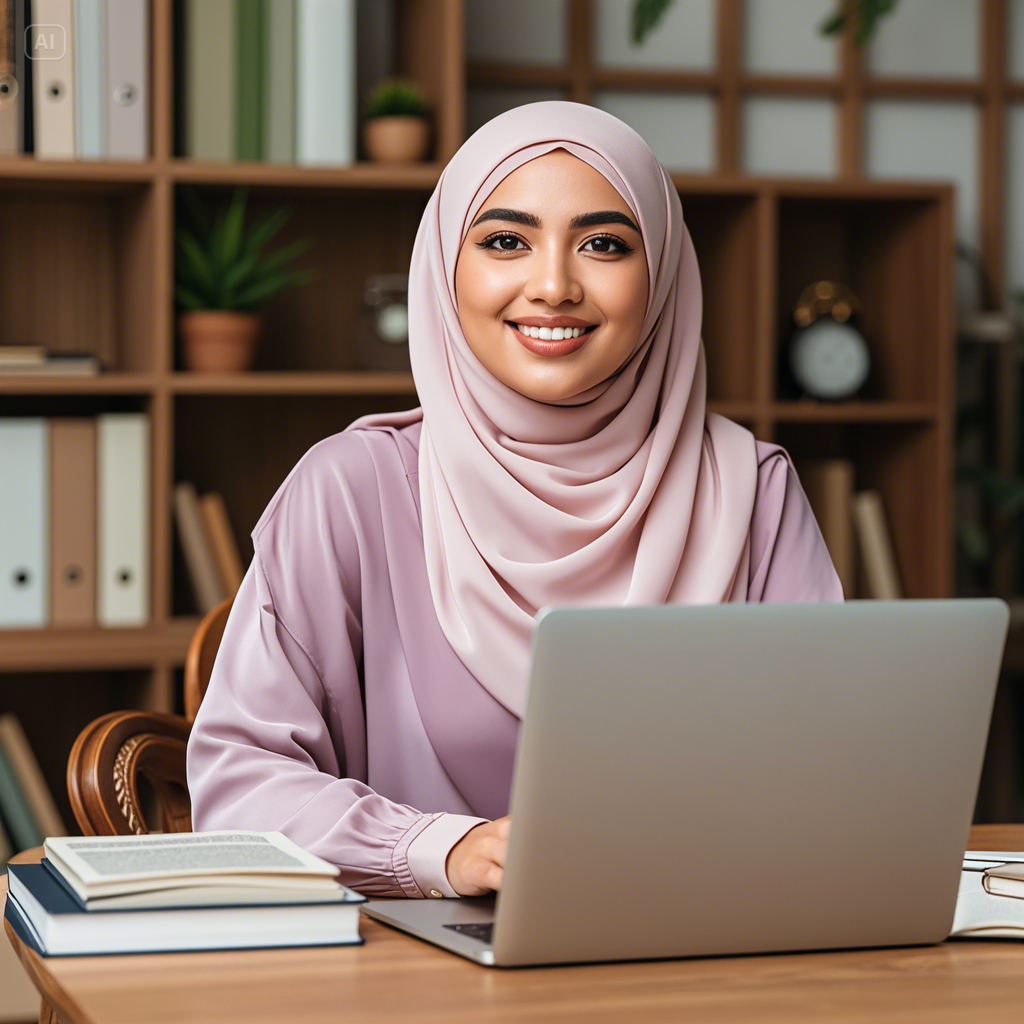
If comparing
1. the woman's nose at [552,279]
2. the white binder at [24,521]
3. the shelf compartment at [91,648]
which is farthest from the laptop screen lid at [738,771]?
the white binder at [24,521]

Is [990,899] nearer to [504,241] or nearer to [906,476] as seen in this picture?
[504,241]

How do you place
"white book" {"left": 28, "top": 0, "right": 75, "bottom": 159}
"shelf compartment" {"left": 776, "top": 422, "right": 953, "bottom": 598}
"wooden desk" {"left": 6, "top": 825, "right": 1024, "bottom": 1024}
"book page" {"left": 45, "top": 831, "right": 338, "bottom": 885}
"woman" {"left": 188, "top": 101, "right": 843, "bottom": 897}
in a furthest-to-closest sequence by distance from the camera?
"shelf compartment" {"left": 776, "top": 422, "right": 953, "bottom": 598}, "white book" {"left": 28, "top": 0, "right": 75, "bottom": 159}, "woman" {"left": 188, "top": 101, "right": 843, "bottom": 897}, "book page" {"left": 45, "top": 831, "right": 338, "bottom": 885}, "wooden desk" {"left": 6, "top": 825, "right": 1024, "bottom": 1024}

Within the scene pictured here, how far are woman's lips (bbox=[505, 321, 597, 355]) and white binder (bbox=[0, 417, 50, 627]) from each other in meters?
1.30

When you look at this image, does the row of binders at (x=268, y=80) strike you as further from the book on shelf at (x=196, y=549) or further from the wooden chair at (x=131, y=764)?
the wooden chair at (x=131, y=764)

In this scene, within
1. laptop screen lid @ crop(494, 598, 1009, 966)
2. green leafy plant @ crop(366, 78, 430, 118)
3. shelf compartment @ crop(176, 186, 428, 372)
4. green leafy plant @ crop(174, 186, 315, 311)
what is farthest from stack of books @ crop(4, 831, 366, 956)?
shelf compartment @ crop(176, 186, 428, 372)

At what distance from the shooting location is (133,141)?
2340 mm

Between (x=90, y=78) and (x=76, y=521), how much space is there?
73 centimetres

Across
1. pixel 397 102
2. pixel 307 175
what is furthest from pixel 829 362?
pixel 307 175

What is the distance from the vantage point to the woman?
4.27 ft

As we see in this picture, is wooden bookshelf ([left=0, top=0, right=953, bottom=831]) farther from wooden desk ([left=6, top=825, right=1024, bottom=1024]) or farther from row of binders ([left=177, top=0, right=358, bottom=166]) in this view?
wooden desk ([left=6, top=825, right=1024, bottom=1024])

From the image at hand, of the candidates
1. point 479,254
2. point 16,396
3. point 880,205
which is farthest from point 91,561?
point 880,205

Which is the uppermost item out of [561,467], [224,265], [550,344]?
[224,265]

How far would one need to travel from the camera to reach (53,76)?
2301mm

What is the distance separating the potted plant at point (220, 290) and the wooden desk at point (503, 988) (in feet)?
5.64
